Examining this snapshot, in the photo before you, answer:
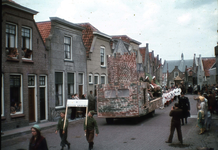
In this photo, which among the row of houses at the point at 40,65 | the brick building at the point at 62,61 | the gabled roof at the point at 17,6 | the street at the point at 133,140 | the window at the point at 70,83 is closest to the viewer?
the street at the point at 133,140

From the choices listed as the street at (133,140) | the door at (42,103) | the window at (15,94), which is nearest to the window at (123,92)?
the street at (133,140)

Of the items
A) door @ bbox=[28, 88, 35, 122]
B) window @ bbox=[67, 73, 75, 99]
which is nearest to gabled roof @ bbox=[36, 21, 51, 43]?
window @ bbox=[67, 73, 75, 99]

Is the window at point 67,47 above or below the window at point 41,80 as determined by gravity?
above

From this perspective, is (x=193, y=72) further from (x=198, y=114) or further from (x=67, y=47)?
(x=198, y=114)

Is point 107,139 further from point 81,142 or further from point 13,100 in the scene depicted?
point 13,100

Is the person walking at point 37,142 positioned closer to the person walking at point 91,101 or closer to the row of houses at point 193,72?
the person walking at point 91,101

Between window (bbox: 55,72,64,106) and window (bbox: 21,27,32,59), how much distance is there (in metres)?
3.53

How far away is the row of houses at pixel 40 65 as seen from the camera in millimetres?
14469

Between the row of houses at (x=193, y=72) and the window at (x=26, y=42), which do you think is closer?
the window at (x=26, y=42)

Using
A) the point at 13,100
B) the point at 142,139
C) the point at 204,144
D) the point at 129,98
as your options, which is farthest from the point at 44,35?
the point at 204,144

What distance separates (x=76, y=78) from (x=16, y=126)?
8.00 m

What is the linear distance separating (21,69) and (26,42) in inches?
72.4

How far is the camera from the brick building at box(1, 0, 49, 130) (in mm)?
14172

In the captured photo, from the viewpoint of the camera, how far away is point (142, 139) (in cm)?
1114
